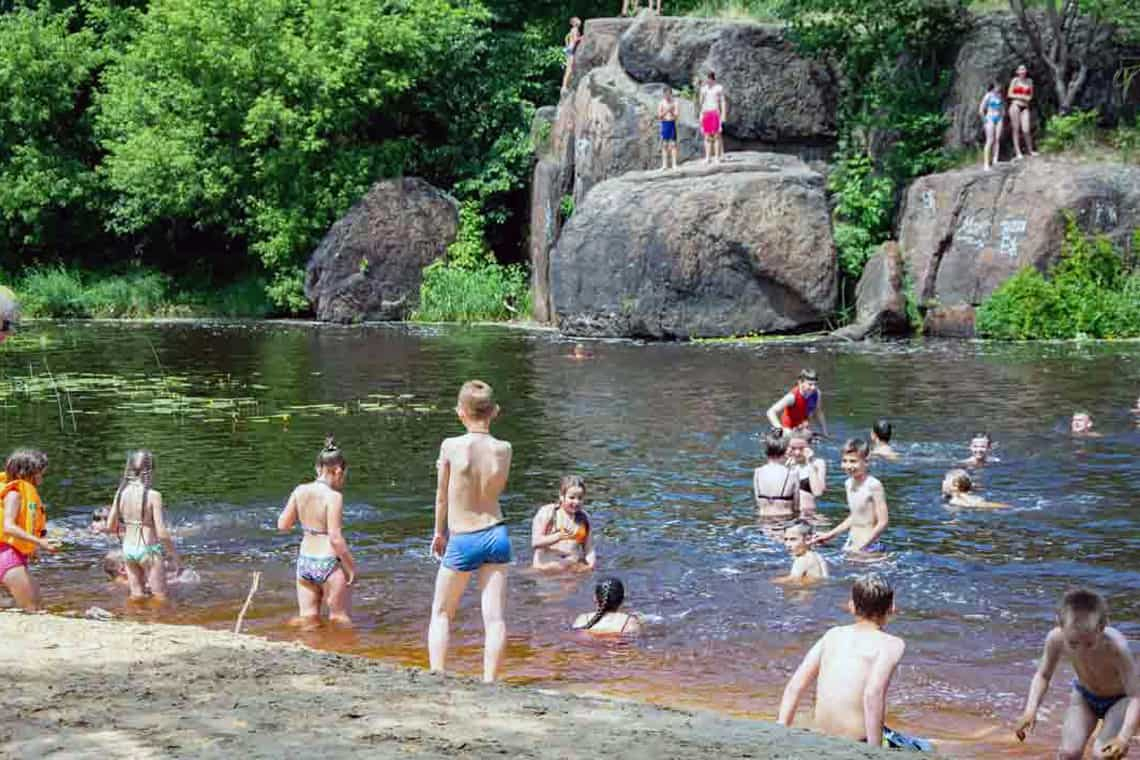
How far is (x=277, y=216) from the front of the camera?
44656 millimetres

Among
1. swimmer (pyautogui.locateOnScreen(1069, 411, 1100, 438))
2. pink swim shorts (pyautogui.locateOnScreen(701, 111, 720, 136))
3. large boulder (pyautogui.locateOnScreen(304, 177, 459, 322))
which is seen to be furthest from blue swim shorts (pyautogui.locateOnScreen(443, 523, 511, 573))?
large boulder (pyautogui.locateOnScreen(304, 177, 459, 322))

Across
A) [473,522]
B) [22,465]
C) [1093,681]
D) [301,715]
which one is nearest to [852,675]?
[1093,681]

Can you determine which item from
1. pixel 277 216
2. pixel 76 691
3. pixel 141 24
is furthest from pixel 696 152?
pixel 76 691

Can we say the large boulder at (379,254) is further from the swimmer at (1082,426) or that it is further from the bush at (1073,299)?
the swimmer at (1082,426)

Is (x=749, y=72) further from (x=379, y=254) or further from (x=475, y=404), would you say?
(x=475, y=404)

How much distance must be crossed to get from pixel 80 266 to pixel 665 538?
4017 cm

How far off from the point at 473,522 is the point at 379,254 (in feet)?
112

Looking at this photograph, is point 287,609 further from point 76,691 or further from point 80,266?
point 80,266

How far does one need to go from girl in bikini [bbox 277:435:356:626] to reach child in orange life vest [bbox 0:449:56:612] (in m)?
1.77

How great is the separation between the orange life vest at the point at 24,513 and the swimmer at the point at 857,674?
6031mm

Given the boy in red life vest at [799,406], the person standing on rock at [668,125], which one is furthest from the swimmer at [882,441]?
the person standing on rock at [668,125]

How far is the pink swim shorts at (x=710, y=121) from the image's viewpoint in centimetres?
3453

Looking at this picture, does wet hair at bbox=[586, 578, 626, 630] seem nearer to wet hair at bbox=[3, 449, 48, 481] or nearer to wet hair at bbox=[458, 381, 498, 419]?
wet hair at bbox=[458, 381, 498, 419]

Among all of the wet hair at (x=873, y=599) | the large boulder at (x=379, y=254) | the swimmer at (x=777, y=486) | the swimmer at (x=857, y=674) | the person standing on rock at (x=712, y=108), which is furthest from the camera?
the large boulder at (x=379, y=254)
